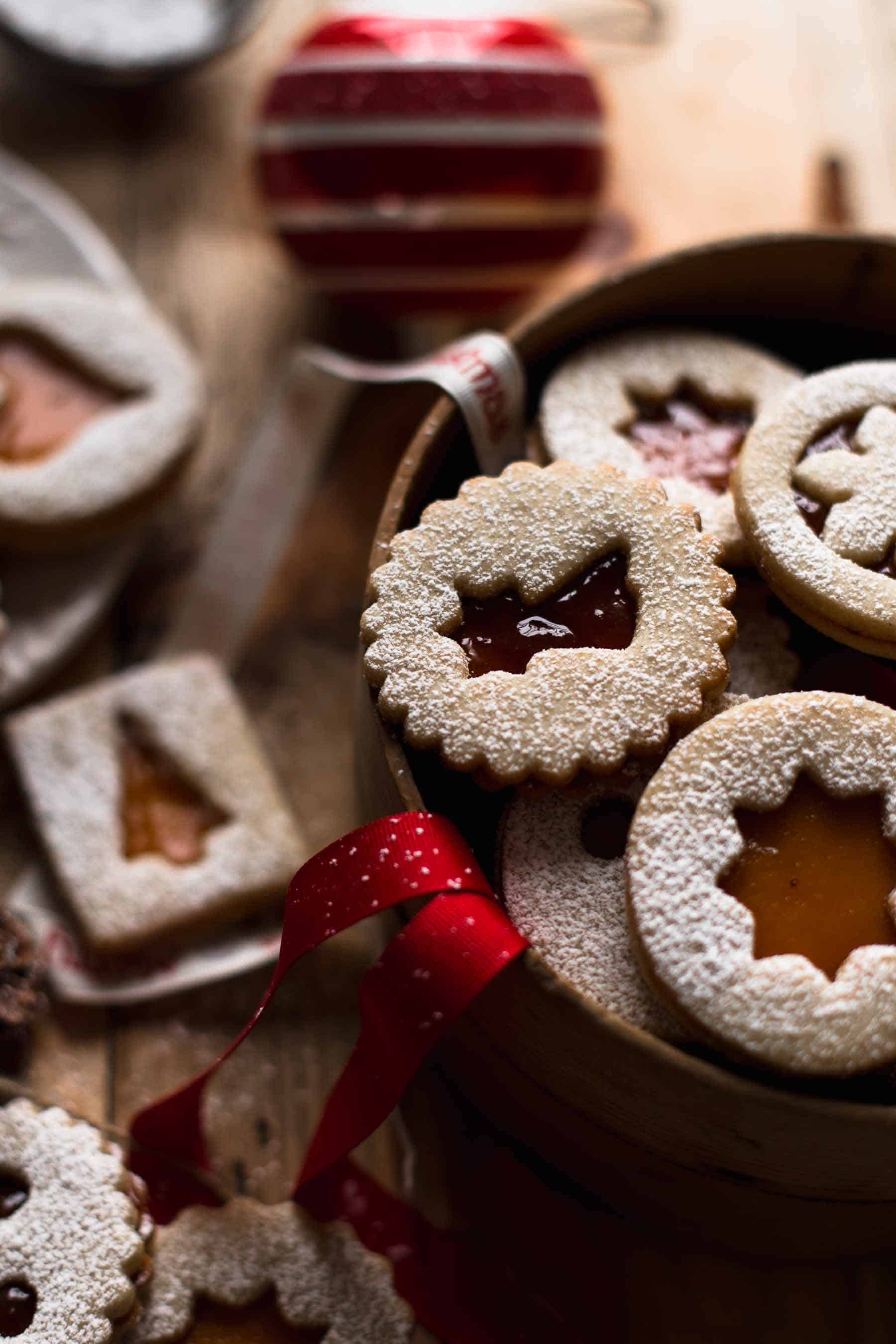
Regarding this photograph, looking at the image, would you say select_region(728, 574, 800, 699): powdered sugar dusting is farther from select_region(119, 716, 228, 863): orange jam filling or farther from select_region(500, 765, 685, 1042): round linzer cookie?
select_region(119, 716, 228, 863): orange jam filling

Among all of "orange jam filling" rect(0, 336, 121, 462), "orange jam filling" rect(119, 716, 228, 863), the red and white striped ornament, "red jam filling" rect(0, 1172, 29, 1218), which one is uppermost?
the red and white striped ornament

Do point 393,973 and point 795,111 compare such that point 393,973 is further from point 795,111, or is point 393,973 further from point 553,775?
point 795,111

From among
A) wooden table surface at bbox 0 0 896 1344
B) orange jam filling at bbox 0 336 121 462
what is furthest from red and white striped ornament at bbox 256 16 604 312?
orange jam filling at bbox 0 336 121 462

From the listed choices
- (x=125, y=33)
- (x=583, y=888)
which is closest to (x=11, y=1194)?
(x=583, y=888)

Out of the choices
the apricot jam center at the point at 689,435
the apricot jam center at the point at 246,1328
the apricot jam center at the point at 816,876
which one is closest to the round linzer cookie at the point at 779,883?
the apricot jam center at the point at 816,876

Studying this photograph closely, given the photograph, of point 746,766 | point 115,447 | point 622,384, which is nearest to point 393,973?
point 746,766

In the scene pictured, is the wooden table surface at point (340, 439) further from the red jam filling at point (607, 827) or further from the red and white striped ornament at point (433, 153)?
the red jam filling at point (607, 827)
